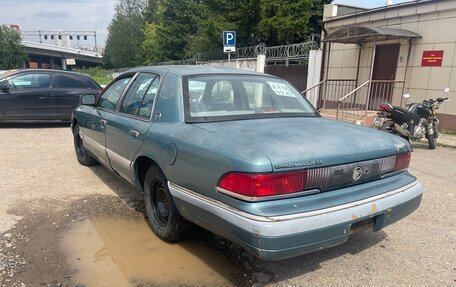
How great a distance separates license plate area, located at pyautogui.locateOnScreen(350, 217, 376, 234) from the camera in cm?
271

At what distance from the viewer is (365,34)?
10977 millimetres

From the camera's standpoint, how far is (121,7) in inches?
2474

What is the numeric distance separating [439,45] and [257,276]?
9949mm

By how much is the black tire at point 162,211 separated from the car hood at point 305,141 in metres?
0.70

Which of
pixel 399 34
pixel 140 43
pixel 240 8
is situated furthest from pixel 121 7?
pixel 399 34

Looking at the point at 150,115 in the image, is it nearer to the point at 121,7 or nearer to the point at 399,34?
the point at 399,34

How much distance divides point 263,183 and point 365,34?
394 inches

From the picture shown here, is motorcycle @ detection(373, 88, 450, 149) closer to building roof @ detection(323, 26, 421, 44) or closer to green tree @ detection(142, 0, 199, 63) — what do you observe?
building roof @ detection(323, 26, 421, 44)

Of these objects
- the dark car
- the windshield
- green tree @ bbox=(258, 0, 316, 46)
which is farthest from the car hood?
green tree @ bbox=(258, 0, 316, 46)

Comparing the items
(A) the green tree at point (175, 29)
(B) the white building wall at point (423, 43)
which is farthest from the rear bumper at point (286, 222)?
(A) the green tree at point (175, 29)

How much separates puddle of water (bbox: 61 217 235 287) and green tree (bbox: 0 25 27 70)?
6408 cm

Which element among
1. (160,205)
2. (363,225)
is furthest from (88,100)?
(363,225)

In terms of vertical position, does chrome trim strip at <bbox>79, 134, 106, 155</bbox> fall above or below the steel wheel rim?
above

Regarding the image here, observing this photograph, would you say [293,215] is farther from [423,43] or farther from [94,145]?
[423,43]
